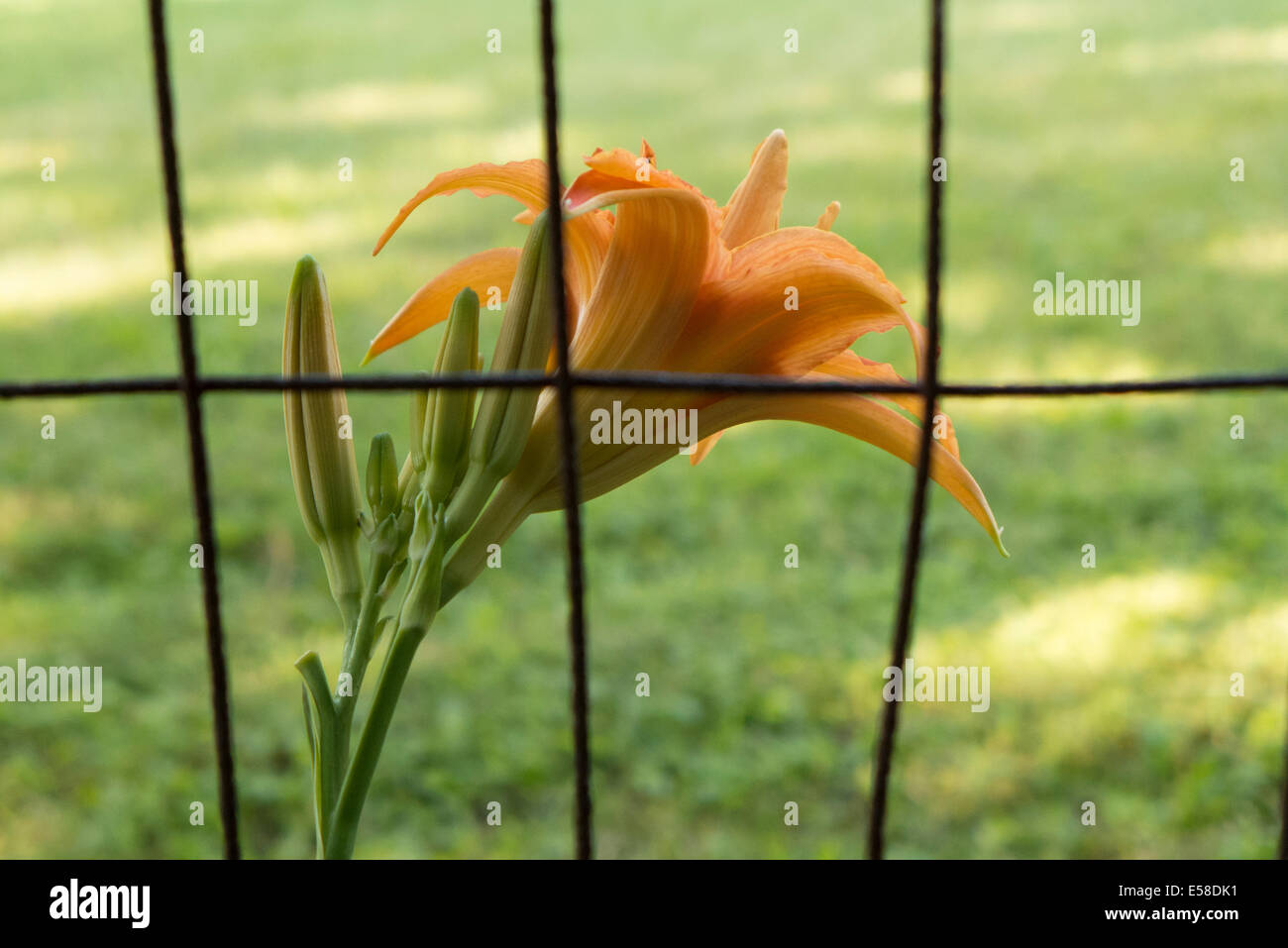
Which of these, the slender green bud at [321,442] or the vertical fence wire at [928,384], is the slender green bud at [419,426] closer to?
the slender green bud at [321,442]

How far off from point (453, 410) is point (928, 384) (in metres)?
0.20

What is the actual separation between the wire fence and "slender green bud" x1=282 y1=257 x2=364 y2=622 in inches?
0.9

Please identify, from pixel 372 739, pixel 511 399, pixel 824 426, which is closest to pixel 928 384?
pixel 824 426

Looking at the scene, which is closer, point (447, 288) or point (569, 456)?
point (569, 456)

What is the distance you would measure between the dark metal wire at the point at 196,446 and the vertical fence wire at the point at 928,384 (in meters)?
0.28

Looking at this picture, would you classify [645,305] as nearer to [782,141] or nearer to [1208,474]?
[782,141]

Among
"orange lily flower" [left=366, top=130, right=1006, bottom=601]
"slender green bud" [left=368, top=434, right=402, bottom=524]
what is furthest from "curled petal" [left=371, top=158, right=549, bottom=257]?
"slender green bud" [left=368, top=434, right=402, bottom=524]

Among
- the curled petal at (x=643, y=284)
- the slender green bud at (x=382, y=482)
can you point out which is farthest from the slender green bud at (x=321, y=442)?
the curled petal at (x=643, y=284)

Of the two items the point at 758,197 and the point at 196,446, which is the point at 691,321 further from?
the point at 196,446

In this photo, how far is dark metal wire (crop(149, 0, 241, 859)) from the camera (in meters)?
0.52

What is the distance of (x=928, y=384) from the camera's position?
0.50 metres

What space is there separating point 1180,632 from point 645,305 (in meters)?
2.03
